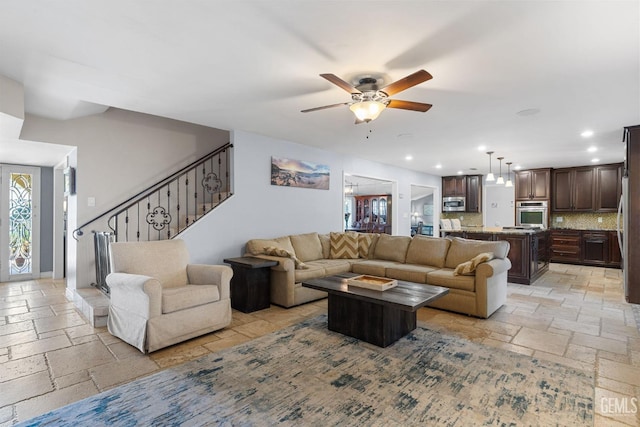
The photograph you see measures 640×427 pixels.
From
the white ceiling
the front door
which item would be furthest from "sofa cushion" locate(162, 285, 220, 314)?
the front door

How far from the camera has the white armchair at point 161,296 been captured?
288 cm

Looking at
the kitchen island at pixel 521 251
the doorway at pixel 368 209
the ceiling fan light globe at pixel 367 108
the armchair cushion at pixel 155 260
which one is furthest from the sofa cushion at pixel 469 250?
the doorway at pixel 368 209

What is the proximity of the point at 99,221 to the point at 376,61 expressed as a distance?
4.49 meters

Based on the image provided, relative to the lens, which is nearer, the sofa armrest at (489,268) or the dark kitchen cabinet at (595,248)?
the sofa armrest at (489,268)

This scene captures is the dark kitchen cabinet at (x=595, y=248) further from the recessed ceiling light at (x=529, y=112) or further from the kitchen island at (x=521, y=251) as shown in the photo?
the recessed ceiling light at (x=529, y=112)

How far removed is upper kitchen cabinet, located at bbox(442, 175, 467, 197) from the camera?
10242 mm

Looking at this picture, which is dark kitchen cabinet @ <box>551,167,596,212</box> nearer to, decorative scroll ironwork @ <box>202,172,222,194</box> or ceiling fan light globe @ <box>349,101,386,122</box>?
ceiling fan light globe @ <box>349,101,386,122</box>

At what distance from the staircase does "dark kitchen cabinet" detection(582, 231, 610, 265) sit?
8379 millimetres

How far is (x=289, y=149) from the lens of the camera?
18.9ft

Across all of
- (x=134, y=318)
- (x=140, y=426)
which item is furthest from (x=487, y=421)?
(x=134, y=318)

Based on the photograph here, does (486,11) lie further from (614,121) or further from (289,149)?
(289,149)

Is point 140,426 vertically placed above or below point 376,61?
below

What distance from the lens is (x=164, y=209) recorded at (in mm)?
5418

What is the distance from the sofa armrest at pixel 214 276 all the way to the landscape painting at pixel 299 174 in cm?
227
